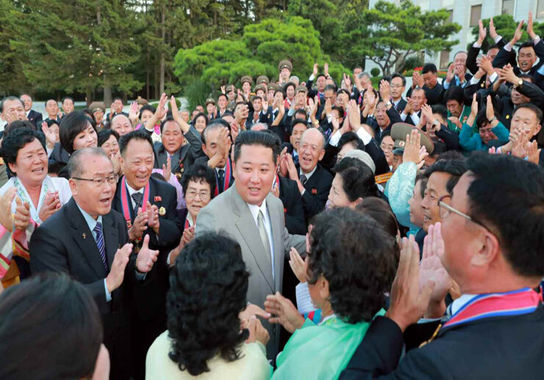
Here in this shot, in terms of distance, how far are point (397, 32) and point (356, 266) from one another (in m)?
24.6

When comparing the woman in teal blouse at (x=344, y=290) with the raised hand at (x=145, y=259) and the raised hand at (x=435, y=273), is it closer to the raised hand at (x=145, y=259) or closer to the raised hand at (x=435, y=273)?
the raised hand at (x=435, y=273)

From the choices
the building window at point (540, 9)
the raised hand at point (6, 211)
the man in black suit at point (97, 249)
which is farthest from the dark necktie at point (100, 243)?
the building window at point (540, 9)

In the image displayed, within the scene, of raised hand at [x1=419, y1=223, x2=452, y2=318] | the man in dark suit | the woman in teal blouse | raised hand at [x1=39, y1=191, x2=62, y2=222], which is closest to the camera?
the woman in teal blouse

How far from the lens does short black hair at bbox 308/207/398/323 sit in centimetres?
139

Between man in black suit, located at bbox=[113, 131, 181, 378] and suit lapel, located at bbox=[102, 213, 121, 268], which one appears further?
man in black suit, located at bbox=[113, 131, 181, 378]

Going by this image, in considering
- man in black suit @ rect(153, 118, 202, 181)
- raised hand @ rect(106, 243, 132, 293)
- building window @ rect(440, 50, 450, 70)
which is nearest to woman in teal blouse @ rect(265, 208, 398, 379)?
raised hand @ rect(106, 243, 132, 293)

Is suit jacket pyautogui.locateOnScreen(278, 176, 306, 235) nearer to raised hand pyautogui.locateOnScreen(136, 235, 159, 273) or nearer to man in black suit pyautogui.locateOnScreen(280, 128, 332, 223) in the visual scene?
man in black suit pyautogui.locateOnScreen(280, 128, 332, 223)

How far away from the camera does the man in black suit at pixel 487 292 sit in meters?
1.08

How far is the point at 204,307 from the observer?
54.2 inches

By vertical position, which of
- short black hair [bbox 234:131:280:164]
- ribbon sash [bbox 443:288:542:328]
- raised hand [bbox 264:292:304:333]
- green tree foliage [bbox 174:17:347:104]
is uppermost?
green tree foliage [bbox 174:17:347:104]

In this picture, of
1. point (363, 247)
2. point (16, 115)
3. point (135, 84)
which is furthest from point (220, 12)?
point (363, 247)

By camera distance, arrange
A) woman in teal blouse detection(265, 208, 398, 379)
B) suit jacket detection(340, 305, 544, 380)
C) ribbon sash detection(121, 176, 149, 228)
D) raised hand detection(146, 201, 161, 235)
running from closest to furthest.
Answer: suit jacket detection(340, 305, 544, 380) → woman in teal blouse detection(265, 208, 398, 379) → raised hand detection(146, 201, 161, 235) → ribbon sash detection(121, 176, 149, 228)

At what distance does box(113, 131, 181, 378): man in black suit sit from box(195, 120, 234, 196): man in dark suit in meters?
0.55

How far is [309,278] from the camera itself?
5.16ft
